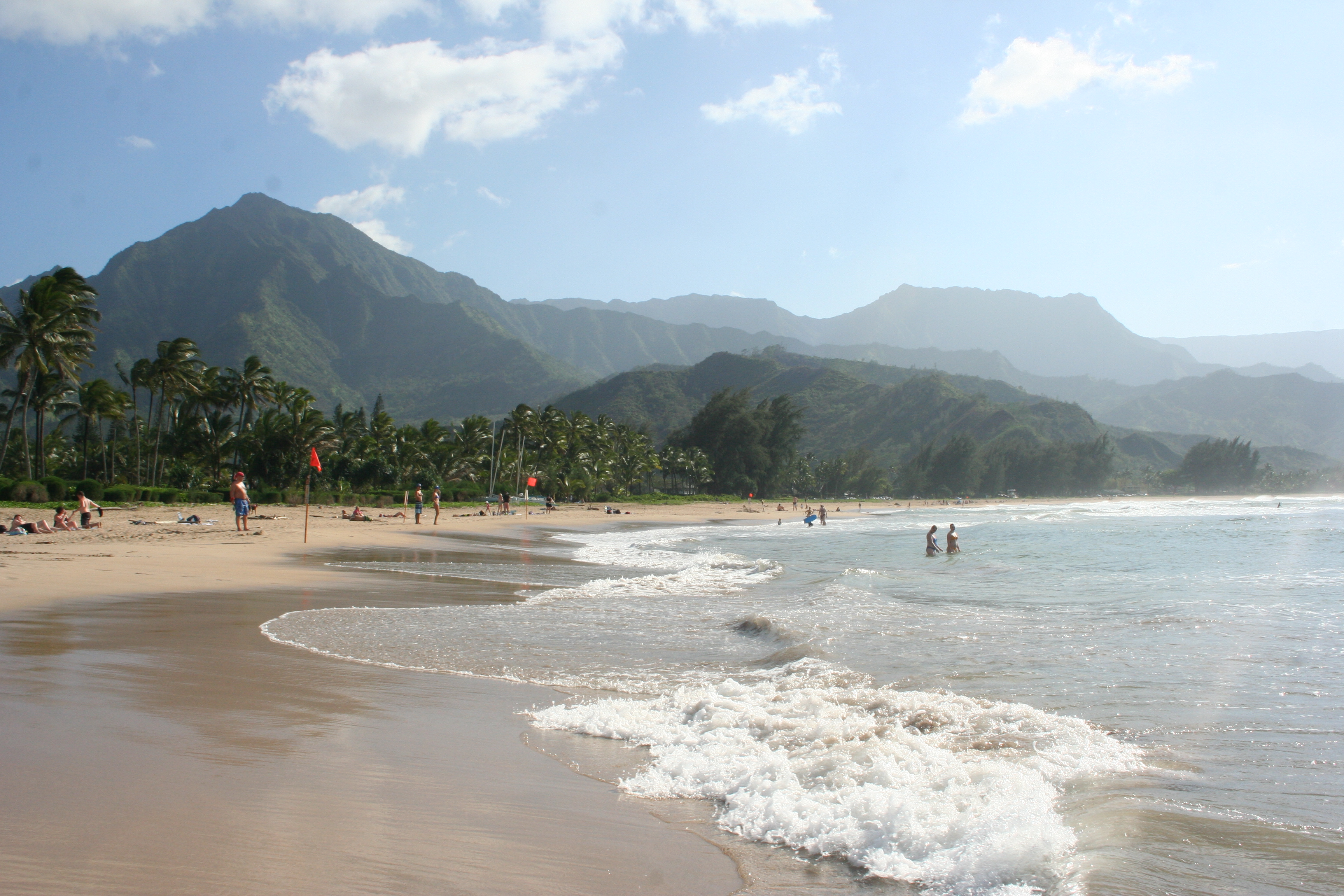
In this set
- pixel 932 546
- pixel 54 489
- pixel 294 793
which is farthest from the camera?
pixel 54 489

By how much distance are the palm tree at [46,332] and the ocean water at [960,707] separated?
100 feet

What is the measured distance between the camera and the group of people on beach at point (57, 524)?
1861 cm

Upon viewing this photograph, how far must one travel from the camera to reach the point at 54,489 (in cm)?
2938

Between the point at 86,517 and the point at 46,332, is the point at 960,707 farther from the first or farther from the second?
the point at 46,332

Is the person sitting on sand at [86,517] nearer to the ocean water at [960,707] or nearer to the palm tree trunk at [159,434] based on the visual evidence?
the ocean water at [960,707]

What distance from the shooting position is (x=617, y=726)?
5.37 metres

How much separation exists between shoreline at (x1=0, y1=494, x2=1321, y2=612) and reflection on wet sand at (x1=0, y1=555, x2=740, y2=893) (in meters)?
5.02

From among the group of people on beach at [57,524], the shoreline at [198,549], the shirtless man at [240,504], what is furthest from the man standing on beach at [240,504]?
the group of people on beach at [57,524]

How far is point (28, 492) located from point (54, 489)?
4.43 feet

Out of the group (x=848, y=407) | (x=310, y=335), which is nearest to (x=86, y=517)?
(x=310, y=335)

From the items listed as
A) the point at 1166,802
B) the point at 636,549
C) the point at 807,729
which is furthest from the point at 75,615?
the point at 636,549

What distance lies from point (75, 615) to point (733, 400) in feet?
343

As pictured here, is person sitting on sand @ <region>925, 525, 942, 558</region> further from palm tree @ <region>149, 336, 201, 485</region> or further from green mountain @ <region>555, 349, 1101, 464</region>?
green mountain @ <region>555, 349, 1101, 464</region>

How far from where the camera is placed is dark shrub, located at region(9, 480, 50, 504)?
2773cm
